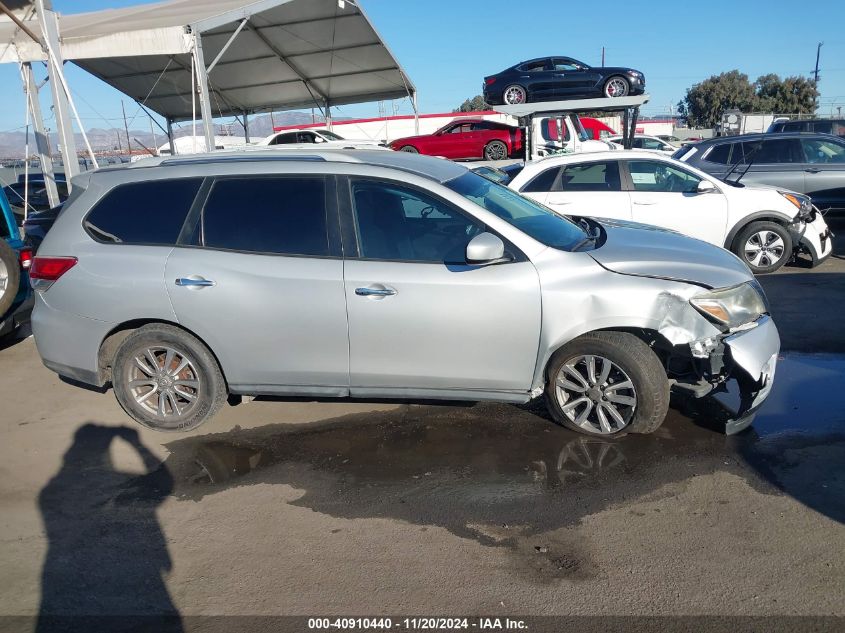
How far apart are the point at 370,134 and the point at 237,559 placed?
131 feet

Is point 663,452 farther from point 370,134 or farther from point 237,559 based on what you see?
point 370,134

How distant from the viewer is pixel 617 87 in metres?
14.5

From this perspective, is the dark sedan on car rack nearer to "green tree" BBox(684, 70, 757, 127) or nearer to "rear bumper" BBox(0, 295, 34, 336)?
"rear bumper" BBox(0, 295, 34, 336)

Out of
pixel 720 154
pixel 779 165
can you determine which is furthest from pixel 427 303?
pixel 779 165

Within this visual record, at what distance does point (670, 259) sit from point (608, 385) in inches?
35.9

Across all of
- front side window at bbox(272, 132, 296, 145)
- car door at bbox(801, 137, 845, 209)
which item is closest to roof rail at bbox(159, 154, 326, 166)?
car door at bbox(801, 137, 845, 209)

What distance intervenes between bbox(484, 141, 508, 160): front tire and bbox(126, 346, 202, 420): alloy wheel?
1740cm

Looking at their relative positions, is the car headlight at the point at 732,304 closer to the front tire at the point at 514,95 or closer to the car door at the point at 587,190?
the car door at the point at 587,190

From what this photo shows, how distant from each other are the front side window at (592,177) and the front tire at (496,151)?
488 inches

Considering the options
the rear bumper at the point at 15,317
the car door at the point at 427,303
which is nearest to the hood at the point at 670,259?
the car door at the point at 427,303

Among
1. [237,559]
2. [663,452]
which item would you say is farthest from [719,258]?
[237,559]

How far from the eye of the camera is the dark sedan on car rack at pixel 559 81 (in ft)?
47.5

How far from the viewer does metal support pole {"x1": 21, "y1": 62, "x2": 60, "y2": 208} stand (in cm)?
1273

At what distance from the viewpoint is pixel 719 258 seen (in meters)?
4.52
